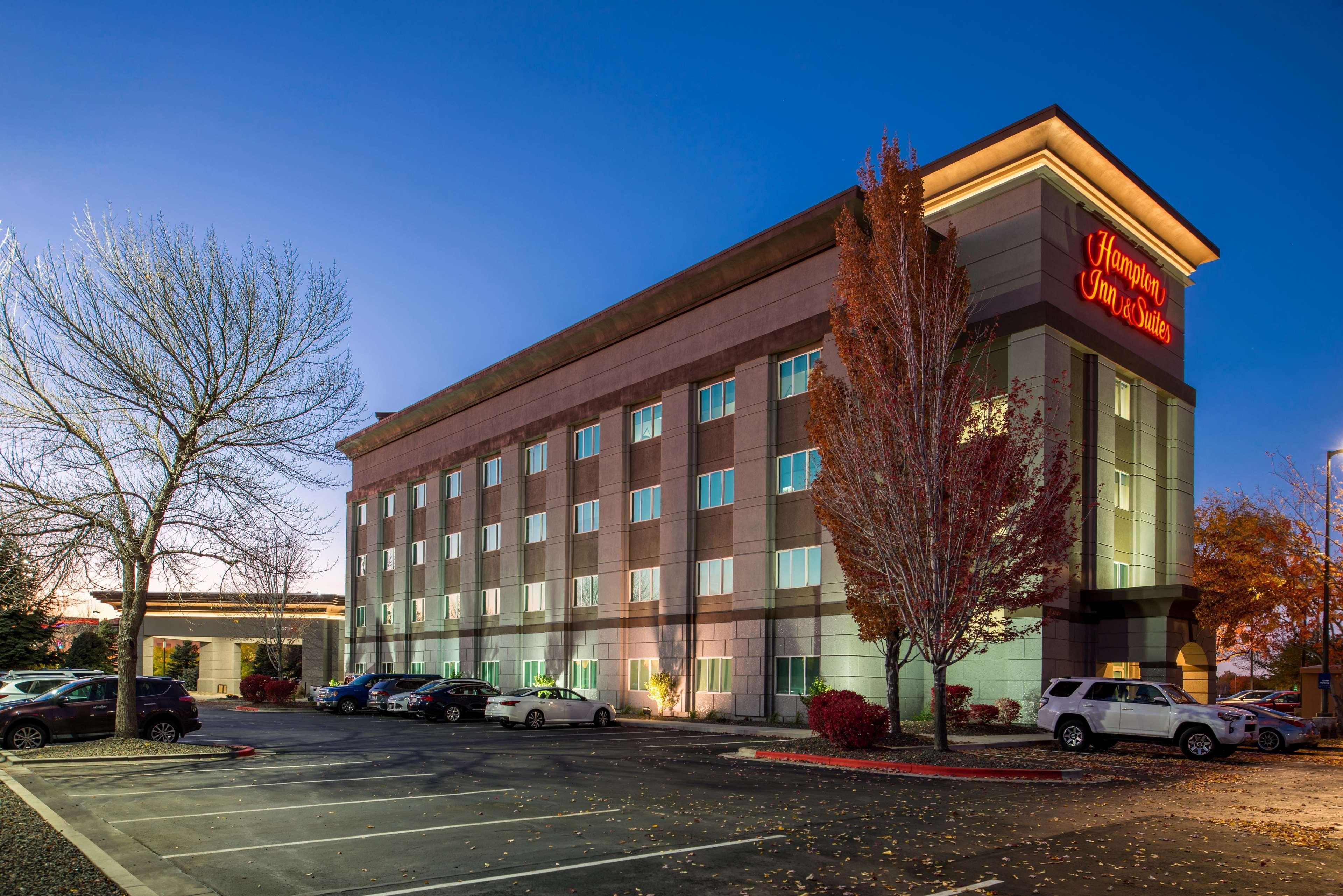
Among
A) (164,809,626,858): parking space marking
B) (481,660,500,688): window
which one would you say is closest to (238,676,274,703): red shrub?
(481,660,500,688): window

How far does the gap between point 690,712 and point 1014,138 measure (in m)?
23.8

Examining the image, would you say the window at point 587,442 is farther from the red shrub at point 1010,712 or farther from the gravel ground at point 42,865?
the gravel ground at point 42,865

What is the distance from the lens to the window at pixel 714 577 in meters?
38.2

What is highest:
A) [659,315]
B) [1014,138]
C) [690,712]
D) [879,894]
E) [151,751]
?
[1014,138]

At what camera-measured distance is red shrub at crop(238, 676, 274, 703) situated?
52.8 meters

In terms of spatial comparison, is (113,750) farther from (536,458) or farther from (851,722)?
(536,458)

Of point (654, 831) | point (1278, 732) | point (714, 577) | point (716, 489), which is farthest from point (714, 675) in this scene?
point (654, 831)

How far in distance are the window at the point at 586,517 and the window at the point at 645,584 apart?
395 centimetres

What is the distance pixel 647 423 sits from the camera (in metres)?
43.3

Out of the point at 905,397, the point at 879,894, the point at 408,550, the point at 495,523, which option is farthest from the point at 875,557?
the point at 408,550

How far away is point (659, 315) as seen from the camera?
42500mm

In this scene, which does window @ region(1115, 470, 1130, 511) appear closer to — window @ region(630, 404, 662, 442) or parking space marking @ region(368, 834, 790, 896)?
window @ region(630, 404, 662, 442)

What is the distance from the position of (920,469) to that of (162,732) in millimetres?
19200

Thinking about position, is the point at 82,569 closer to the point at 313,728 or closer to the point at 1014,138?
the point at 313,728
